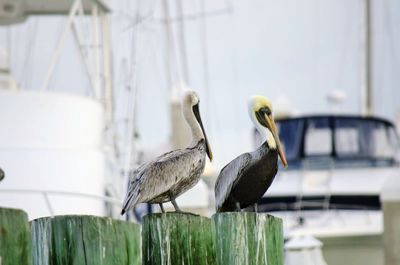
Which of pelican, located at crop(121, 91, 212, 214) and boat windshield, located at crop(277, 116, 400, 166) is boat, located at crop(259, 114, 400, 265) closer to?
boat windshield, located at crop(277, 116, 400, 166)

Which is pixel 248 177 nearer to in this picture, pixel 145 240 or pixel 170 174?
pixel 170 174

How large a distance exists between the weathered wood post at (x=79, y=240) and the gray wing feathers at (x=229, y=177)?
1.53 metres

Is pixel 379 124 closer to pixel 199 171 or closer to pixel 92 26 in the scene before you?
pixel 92 26

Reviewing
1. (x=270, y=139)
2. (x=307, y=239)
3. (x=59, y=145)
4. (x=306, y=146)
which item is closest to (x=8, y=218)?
(x=270, y=139)

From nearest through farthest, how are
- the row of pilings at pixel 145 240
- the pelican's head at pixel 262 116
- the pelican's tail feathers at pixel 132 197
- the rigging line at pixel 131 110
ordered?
the row of pilings at pixel 145 240, the pelican's tail feathers at pixel 132 197, the pelican's head at pixel 262 116, the rigging line at pixel 131 110

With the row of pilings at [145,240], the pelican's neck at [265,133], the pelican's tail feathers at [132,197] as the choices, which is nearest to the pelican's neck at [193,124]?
the pelican's neck at [265,133]

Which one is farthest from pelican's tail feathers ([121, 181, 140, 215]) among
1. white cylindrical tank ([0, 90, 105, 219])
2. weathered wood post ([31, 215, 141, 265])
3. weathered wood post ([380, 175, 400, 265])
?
weathered wood post ([380, 175, 400, 265])

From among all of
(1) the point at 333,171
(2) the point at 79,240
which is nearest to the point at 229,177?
(2) the point at 79,240

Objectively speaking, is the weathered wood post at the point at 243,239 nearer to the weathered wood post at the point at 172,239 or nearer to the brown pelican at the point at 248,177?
the weathered wood post at the point at 172,239

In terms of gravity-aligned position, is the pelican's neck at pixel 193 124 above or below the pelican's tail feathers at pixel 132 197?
above

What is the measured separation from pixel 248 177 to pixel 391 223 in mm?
6805

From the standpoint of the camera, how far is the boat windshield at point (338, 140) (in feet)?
74.2

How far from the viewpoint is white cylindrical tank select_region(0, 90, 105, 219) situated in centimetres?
1391

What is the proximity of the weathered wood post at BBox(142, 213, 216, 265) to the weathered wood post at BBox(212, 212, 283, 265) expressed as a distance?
0.13 metres
